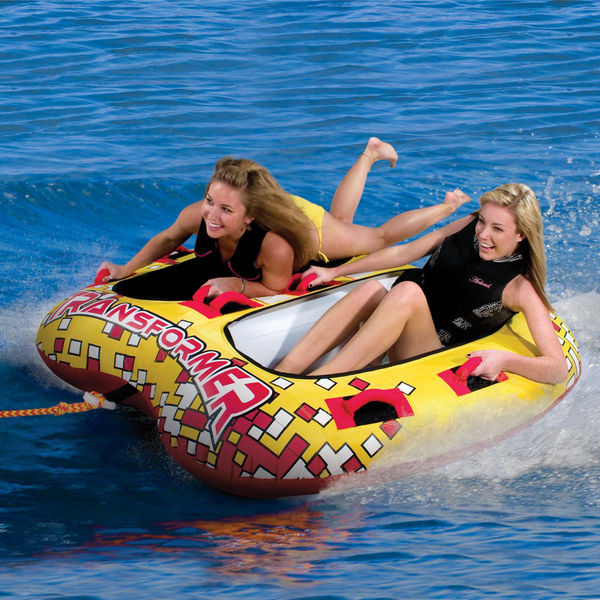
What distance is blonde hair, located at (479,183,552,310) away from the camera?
4.11 meters

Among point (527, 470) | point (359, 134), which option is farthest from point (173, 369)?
point (359, 134)

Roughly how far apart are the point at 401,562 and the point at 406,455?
59 centimetres

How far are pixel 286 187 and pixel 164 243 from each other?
324 cm

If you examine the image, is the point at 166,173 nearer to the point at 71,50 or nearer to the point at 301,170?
the point at 301,170

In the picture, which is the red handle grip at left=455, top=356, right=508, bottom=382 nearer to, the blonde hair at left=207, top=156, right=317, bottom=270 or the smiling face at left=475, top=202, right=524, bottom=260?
the smiling face at left=475, top=202, right=524, bottom=260

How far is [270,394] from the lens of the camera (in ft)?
12.7

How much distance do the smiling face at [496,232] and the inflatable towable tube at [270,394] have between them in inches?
15.1

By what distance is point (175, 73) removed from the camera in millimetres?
10602

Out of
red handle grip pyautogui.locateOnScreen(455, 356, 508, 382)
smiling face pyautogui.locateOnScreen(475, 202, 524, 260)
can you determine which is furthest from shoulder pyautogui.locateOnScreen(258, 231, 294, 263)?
red handle grip pyautogui.locateOnScreen(455, 356, 508, 382)

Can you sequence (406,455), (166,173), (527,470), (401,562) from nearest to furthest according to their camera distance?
(401,562), (406,455), (527,470), (166,173)

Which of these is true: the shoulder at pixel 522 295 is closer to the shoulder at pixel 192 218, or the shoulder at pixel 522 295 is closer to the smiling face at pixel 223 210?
the smiling face at pixel 223 210

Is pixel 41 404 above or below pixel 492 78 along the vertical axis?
below

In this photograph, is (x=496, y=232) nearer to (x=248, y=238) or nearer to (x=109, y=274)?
(x=248, y=238)

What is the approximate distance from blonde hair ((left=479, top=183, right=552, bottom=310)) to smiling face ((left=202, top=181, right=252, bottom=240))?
102cm
